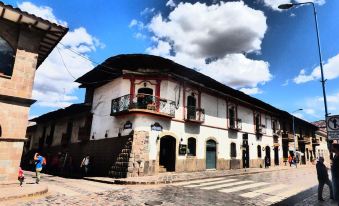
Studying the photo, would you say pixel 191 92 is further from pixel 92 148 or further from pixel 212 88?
pixel 92 148

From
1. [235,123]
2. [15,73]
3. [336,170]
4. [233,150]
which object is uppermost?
[235,123]

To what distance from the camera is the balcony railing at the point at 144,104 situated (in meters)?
18.1

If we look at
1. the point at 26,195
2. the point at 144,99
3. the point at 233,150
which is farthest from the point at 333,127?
the point at 233,150

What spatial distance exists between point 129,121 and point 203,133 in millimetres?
7018

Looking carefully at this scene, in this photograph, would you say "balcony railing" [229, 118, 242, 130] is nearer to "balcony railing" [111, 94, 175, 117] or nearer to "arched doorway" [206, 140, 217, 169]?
"arched doorway" [206, 140, 217, 169]

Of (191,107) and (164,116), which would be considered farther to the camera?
(191,107)

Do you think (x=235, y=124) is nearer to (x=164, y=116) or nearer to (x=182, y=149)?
(x=182, y=149)

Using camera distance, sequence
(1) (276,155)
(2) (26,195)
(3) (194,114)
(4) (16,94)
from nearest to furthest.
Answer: (2) (26,195), (4) (16,94), (3) (194,114), (1) (276,155)

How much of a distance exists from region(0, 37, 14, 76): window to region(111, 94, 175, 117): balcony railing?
7850 mm

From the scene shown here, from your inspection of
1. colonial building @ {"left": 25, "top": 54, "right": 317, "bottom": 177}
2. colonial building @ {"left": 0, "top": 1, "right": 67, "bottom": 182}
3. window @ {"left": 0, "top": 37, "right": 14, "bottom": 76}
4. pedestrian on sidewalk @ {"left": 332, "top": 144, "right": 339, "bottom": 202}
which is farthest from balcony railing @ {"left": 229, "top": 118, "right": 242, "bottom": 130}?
window @ {"left": 0, "top": 37, "right": 14, "bottom": 76}

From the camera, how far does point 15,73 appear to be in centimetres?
1119

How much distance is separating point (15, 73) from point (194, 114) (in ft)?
44.2

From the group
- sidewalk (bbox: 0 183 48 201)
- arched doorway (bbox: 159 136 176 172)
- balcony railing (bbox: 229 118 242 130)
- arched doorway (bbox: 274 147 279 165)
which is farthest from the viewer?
arched doorway (bbox: 274 147 279 165)

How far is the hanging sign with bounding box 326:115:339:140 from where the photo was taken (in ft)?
27.1
